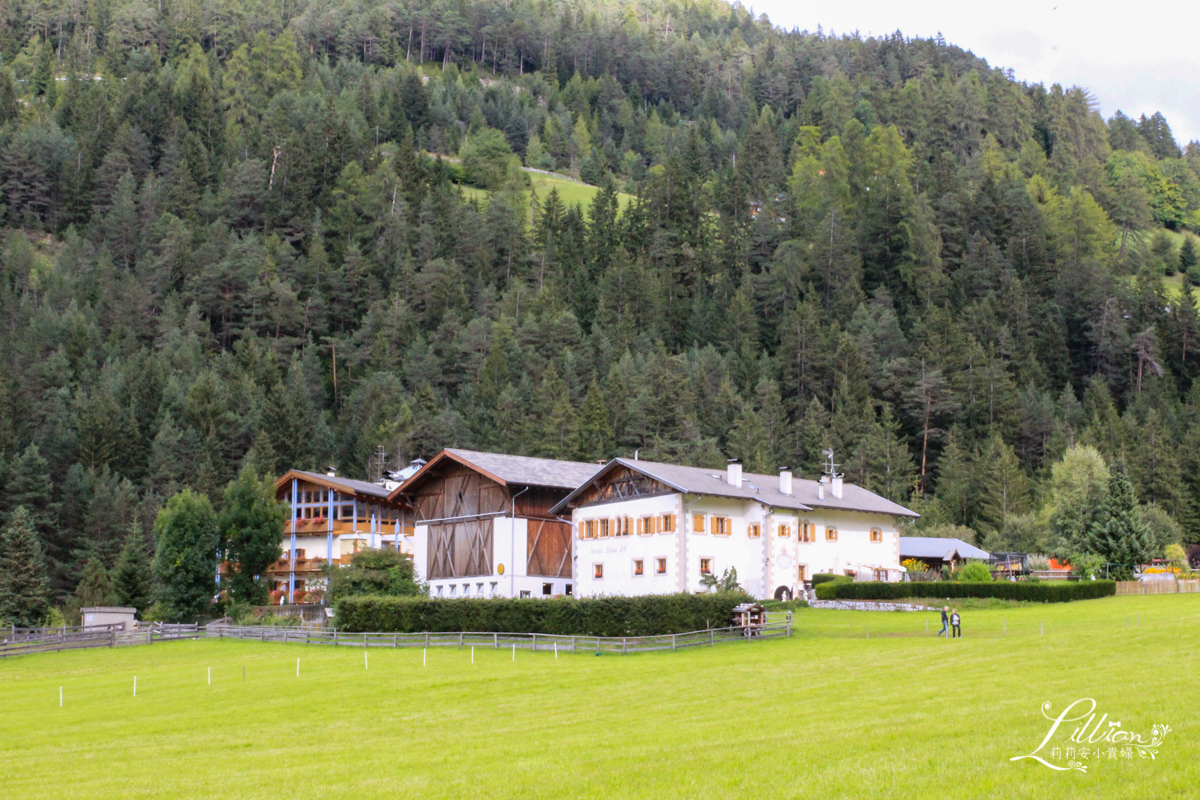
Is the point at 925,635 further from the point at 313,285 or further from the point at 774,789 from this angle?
the point at 313,285

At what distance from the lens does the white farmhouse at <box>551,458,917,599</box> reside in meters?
57.3

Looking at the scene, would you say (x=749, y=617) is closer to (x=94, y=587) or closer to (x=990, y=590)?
(x=990, y=590)

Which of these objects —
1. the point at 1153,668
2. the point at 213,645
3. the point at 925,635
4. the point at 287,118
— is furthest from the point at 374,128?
the point at 1153,668

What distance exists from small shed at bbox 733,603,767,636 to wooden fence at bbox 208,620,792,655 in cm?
5

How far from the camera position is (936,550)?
7756cm

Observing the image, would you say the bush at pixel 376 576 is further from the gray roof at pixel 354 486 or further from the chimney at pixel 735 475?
the chimney at pixel 735 475

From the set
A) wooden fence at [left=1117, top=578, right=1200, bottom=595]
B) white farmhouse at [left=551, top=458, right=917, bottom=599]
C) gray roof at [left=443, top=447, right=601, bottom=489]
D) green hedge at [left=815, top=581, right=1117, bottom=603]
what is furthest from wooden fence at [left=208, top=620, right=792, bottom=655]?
wooden fence at [left=1117, top=578, right=1200, bottom=595]

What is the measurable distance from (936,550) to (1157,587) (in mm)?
22084

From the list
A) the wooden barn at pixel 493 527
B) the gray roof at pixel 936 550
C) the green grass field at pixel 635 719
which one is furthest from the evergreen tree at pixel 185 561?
the gray roof at pixel 936 550

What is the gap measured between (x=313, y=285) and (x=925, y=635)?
111 m

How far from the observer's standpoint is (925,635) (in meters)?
43.0

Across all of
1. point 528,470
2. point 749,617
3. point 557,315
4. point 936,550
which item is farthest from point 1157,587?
point 557,315

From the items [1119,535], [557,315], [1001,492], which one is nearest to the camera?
[1119,535]

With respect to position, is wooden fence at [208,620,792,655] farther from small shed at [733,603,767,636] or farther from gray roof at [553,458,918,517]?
gray roof at [553,458,918,517]
